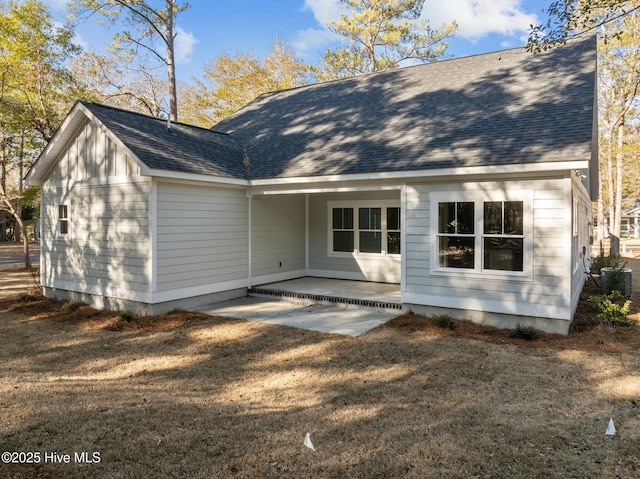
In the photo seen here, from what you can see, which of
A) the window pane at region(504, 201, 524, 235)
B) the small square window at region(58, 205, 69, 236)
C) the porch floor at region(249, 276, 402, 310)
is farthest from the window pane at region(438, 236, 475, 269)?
the small square window at region(58, 205, 69, 236)

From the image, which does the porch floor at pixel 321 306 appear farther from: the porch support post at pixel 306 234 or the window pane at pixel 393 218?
the window pane at pixel 393 218

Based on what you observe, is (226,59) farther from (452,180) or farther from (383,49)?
(452,180)

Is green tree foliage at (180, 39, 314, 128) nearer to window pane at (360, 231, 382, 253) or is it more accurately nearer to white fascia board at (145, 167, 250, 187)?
window pane at (360, 231, 382, 253)

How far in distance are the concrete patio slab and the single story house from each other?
622 mm

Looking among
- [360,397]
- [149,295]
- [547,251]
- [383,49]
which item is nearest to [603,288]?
[547,251]

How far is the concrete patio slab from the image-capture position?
7645 millimetres

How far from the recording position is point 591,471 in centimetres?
317

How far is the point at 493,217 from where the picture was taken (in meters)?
7.31

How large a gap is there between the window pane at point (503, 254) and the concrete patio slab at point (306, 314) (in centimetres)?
212

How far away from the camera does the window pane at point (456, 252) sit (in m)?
7.53

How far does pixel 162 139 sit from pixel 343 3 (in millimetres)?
20196

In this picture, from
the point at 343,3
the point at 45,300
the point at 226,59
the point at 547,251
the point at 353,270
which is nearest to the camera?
the point at 547,251

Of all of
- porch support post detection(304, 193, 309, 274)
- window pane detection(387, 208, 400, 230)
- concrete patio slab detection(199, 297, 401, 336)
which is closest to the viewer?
concrete patio slab detection(199, 297, 401, 336)

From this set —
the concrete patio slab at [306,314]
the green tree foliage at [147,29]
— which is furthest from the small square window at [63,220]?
the green tree foliage at [147,29]
